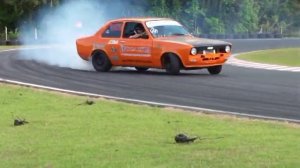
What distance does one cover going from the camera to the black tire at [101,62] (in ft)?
64.0

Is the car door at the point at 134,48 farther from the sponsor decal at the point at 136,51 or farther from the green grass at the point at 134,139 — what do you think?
the green grass at the point at 134,139

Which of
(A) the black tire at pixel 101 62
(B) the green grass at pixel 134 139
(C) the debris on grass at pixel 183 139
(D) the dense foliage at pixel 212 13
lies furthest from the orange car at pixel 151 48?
(D) the dense foliage at pixel 212 13

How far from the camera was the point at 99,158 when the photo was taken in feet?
24.4

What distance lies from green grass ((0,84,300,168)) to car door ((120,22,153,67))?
6596mm

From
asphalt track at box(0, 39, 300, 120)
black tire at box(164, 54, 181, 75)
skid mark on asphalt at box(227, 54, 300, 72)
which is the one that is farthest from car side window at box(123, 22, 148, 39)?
skid mark on asphalt at box(227, 54, 300, 72)

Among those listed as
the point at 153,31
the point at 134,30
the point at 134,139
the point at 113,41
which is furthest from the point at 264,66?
the point at 134,139

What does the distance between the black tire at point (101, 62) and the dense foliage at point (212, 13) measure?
15234 millimetres

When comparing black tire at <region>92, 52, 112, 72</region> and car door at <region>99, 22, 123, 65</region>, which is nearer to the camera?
car door at <region>99, 22, 123, 65</region>

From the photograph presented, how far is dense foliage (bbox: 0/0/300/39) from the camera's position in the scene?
48781 mm

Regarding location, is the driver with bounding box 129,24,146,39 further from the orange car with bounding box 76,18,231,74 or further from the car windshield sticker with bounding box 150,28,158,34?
the car windshield sticker with bounding box 150,28,158,34

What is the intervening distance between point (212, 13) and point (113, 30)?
45059 millimetres

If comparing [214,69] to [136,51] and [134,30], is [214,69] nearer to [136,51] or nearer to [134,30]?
[136,51]

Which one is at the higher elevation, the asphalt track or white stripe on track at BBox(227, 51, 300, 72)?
the asphalt track

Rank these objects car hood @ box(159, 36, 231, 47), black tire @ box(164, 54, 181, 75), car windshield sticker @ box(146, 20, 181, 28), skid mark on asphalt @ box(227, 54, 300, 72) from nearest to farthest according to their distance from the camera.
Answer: black tire @ box(164, 54, 181, 75)
car hood @ box(159, 36, 231, 47)
car windshield sticker @ box(146, 20, 181, 28)
skid mark on asphalt @ box(227, 54, 300, 72)
